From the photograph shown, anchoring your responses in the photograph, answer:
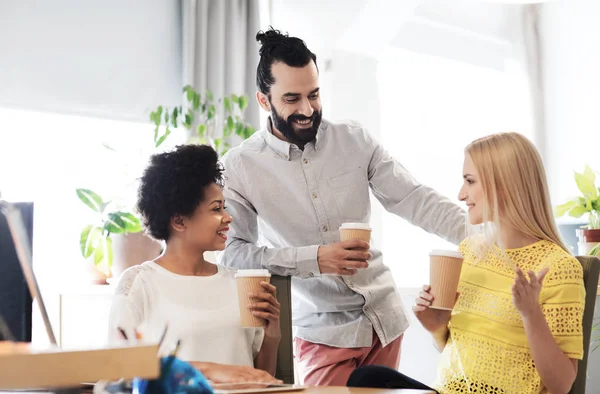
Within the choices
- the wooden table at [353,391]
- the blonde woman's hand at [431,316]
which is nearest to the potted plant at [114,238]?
the blonde woman's hand at [431,316]

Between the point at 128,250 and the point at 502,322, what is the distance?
95.0 inches

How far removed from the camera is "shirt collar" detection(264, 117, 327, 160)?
2.46 meters

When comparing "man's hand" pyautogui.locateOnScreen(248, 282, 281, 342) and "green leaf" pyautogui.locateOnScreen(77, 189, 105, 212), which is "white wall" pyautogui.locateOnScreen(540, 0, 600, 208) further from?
"man's hand" pyautogui.locateOnScreen(248, 282, 281, 342)

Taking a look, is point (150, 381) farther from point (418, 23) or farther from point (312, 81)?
point (418, 23)

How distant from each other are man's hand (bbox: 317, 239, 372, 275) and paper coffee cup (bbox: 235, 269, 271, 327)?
0.30m

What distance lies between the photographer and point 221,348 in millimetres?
1953

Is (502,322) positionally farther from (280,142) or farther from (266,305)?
(280,142)

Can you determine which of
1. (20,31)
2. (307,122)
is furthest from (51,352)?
(20,31)

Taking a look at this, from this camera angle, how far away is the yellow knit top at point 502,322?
5.69ft

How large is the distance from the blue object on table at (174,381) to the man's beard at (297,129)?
1.44m

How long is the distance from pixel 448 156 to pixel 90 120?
2089 mm

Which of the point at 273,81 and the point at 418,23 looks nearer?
the point at 273,81

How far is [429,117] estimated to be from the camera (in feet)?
14.8

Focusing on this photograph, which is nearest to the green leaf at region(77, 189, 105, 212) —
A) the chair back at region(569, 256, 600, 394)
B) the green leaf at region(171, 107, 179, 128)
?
the green leaf at region(171, 107, 179, 128)
